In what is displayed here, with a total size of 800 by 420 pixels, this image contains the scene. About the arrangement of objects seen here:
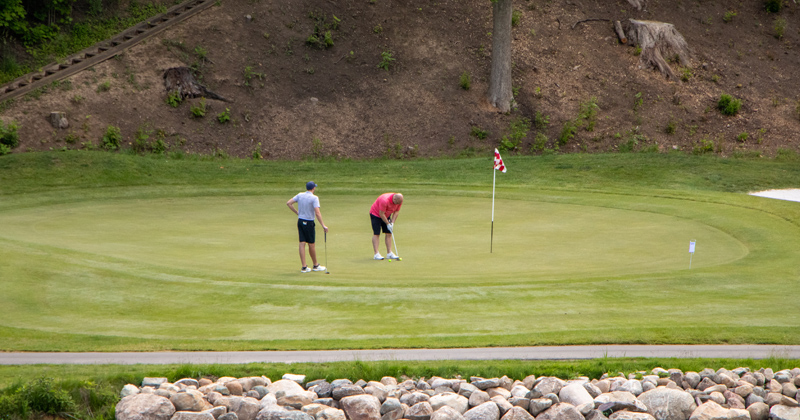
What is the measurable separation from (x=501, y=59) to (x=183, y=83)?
14118 millimetres

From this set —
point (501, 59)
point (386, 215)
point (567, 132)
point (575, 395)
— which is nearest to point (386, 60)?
point (501, 59)

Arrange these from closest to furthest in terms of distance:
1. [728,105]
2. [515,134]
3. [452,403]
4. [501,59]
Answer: [452,403]
[515,134]
[501,59]
[728,105]

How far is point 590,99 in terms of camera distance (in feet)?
123

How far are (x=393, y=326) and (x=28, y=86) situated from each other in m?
27.1

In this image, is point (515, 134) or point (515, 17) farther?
point (515, 17)

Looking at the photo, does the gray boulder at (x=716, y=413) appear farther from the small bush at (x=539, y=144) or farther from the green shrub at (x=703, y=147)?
the green shrub at (x=703, y=147)

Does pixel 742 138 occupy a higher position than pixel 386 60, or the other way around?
pixel 386 60

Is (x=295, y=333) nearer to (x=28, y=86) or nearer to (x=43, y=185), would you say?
(x=43, y=185)

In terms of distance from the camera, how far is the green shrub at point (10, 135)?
28922 mm

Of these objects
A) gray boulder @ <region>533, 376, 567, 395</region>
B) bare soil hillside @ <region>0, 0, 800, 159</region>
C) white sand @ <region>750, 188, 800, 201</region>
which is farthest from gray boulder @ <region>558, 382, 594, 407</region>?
bare soil hillside @ <region>0, 0, 800, 159</region>

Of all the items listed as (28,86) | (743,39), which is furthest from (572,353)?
(743,39)

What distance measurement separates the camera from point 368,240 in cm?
1703

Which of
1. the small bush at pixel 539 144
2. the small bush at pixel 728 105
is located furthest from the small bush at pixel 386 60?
the small bush at pixel 728 105

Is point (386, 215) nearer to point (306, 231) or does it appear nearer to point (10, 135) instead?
point (306, 231)
